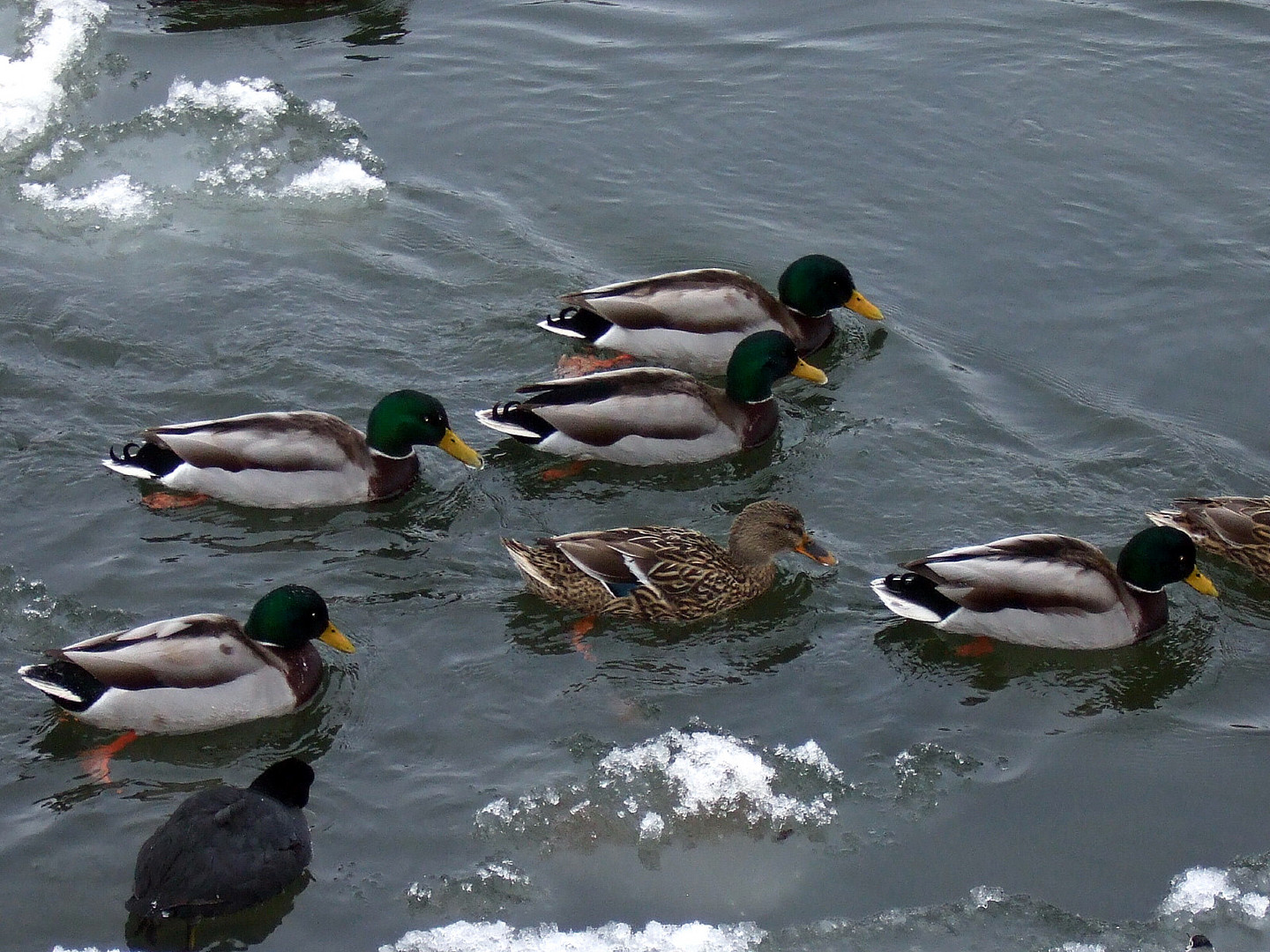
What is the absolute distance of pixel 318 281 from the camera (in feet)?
33.3

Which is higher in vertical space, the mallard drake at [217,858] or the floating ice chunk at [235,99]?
the floating ice chunk at [235,99]

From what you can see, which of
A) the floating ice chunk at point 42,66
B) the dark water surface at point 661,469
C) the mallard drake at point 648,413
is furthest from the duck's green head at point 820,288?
the floating ice chunk at point 42,66

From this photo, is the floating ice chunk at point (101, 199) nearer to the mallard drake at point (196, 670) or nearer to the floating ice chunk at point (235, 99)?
the floating ice chunk at point (235, 99)

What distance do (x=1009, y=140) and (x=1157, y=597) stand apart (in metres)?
5.36

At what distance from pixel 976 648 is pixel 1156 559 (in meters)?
0.94

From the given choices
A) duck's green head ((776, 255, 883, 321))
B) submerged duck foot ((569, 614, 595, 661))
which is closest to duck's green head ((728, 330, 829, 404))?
duck's green head ((776, 255, 883, 321))

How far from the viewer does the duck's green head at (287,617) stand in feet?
22.6

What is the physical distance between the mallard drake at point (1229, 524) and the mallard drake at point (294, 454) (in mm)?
3839

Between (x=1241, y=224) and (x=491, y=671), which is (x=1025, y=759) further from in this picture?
(x=1241, y=224)

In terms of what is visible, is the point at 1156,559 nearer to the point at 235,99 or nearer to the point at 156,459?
the point at 156,459

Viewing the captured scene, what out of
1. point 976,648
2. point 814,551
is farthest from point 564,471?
point 976,648

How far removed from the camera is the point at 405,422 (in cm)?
841

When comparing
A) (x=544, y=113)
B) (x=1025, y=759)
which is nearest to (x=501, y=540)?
(x=1025, y=759)

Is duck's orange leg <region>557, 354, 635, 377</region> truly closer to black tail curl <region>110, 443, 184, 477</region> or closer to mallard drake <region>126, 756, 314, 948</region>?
black tail curl <region>110, 443, 184, 477</region>
